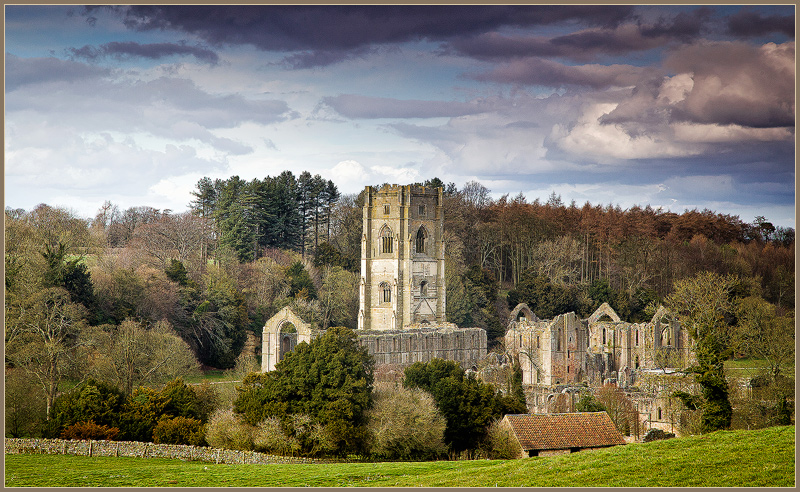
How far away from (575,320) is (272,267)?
19743mm

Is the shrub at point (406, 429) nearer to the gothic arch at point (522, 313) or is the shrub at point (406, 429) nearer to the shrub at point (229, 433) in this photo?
the shrub at point (229, 433)

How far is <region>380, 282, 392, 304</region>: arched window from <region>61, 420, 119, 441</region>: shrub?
26.5m

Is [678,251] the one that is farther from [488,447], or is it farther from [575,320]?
[488,447]

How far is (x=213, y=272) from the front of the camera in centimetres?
5534

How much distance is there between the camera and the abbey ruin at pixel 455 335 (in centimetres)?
4012

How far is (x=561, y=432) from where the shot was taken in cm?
2928

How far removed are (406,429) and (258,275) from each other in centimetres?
3035

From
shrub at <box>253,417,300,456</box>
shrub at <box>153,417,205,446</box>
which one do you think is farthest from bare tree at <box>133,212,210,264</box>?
shrub at <box>253,417,300,456</box>

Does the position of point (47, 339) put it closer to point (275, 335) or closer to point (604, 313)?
point (275, 335)

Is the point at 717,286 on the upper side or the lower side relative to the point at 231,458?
upper

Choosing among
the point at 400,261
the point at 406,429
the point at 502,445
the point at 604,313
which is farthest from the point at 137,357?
the point at 604,313

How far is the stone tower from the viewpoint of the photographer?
176 feet

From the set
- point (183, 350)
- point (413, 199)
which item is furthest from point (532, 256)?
point (183, 350)

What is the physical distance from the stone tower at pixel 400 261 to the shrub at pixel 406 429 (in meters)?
23.3
